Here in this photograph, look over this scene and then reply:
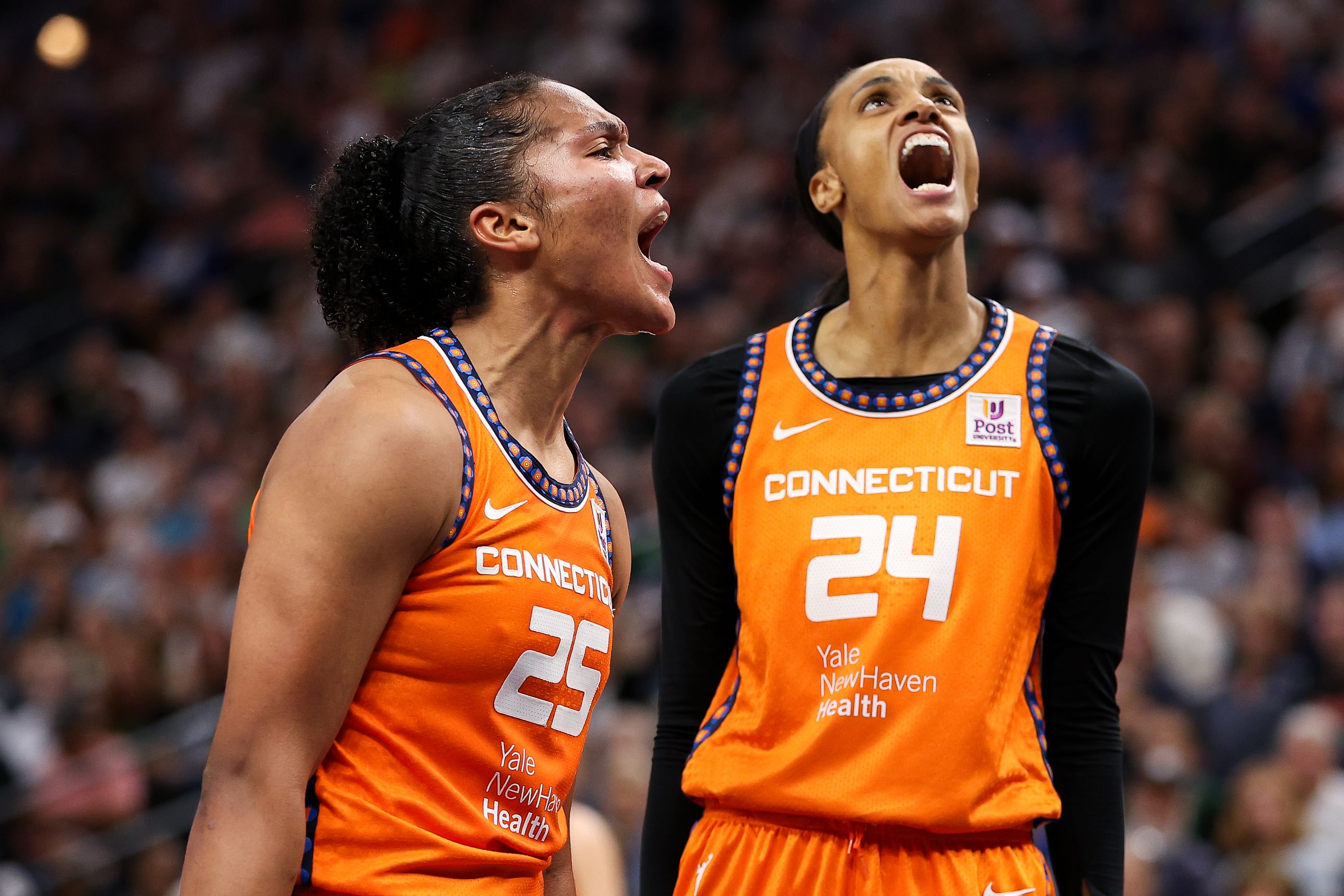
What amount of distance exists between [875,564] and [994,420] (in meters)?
0.32

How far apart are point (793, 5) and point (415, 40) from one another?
3.39 m

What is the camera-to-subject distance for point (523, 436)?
7.80 ft

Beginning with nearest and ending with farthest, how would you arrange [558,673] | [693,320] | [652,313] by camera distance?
[558,673] < [652,313] < [693,320]

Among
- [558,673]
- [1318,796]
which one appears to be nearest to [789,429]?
[558,673]

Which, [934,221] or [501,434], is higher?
[934,221]

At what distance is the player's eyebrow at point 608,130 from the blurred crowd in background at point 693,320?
0.61 metres

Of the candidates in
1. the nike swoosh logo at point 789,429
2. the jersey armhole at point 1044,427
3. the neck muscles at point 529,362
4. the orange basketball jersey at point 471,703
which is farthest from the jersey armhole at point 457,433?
the jersey armhole at point 1044,427

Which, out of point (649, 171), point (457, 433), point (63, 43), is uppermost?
point (63, 43)

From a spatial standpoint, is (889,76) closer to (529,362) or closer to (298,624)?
(529,362)

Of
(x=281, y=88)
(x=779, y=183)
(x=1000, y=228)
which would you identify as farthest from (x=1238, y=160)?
(x=281, y=88)

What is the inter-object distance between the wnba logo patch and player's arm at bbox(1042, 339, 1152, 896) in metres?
0.07

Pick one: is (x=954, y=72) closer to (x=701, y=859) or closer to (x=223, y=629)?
(x=223, y=629)

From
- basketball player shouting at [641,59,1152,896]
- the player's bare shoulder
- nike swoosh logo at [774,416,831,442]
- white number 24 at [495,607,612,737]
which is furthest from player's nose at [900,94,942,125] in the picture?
white number 24 at [495,607,612,737]

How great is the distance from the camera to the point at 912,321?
2.67m
